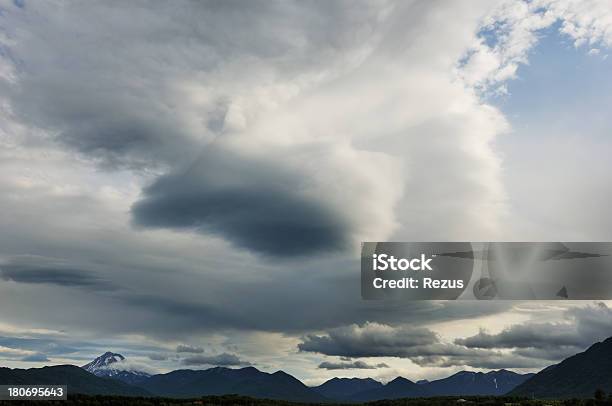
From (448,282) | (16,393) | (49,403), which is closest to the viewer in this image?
(448,282)

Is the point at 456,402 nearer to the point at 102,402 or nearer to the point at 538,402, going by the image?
the point at 538,402

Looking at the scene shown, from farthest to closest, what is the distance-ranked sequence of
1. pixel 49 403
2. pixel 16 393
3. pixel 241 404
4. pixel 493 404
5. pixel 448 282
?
pixel 241 404 → pixel 49 403 → pixel 493 404 → pixel 16 393 → pixel 448 282

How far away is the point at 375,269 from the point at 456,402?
93.0 meters

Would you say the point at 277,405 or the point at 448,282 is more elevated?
the point at 448,282

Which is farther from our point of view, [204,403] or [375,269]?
[204,403]

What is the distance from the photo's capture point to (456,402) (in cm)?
17938

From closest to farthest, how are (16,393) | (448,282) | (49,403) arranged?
(448,282)
(16,393)
(49,403)

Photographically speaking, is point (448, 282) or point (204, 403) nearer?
point (448, 282)

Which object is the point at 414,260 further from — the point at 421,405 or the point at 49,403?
the point at 49,403

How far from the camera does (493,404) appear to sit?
171 meters

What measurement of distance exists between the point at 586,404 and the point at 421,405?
46.4 metres

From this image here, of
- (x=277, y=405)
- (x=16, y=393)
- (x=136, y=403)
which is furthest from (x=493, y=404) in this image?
(x=16, y=393)

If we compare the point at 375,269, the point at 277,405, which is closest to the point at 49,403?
the point at 277,405

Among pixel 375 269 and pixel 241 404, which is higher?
pixel 375 269
